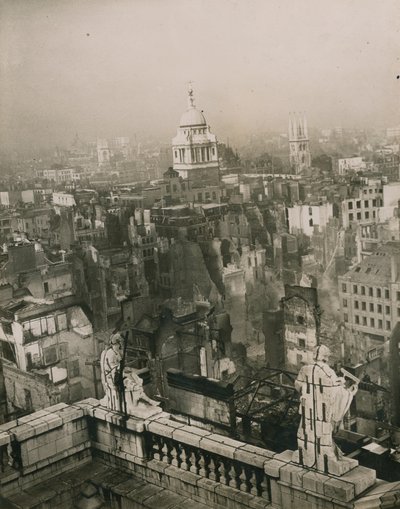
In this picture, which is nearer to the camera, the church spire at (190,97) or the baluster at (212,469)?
the baluster at (212,469)

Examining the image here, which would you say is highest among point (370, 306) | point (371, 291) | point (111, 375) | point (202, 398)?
point (111, 375)

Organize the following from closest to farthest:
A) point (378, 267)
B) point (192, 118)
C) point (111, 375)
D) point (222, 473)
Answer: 1. point (222, 473)
2. point (111, 375)
3. point (192, 118)
4. point (378, 267)

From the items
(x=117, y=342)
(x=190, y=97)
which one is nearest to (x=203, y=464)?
(x=117, y=342)

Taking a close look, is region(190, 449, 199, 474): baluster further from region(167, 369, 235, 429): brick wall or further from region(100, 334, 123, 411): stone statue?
region(167, 369, 235, 429): brick wall

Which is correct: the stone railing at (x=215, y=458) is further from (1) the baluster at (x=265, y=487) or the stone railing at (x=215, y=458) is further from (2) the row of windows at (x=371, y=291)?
(2) the row of windows at (x=371, y=291)

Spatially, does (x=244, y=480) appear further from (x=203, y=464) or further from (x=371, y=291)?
(x=371, y=291)

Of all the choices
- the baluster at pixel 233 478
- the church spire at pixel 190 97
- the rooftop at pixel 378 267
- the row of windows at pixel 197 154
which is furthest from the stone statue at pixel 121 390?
the rooftop at pixel 378 267

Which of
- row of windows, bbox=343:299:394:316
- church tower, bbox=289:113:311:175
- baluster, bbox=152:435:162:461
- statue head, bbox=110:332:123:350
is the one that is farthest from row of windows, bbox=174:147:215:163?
baluster, bbox=152:435:162:461
